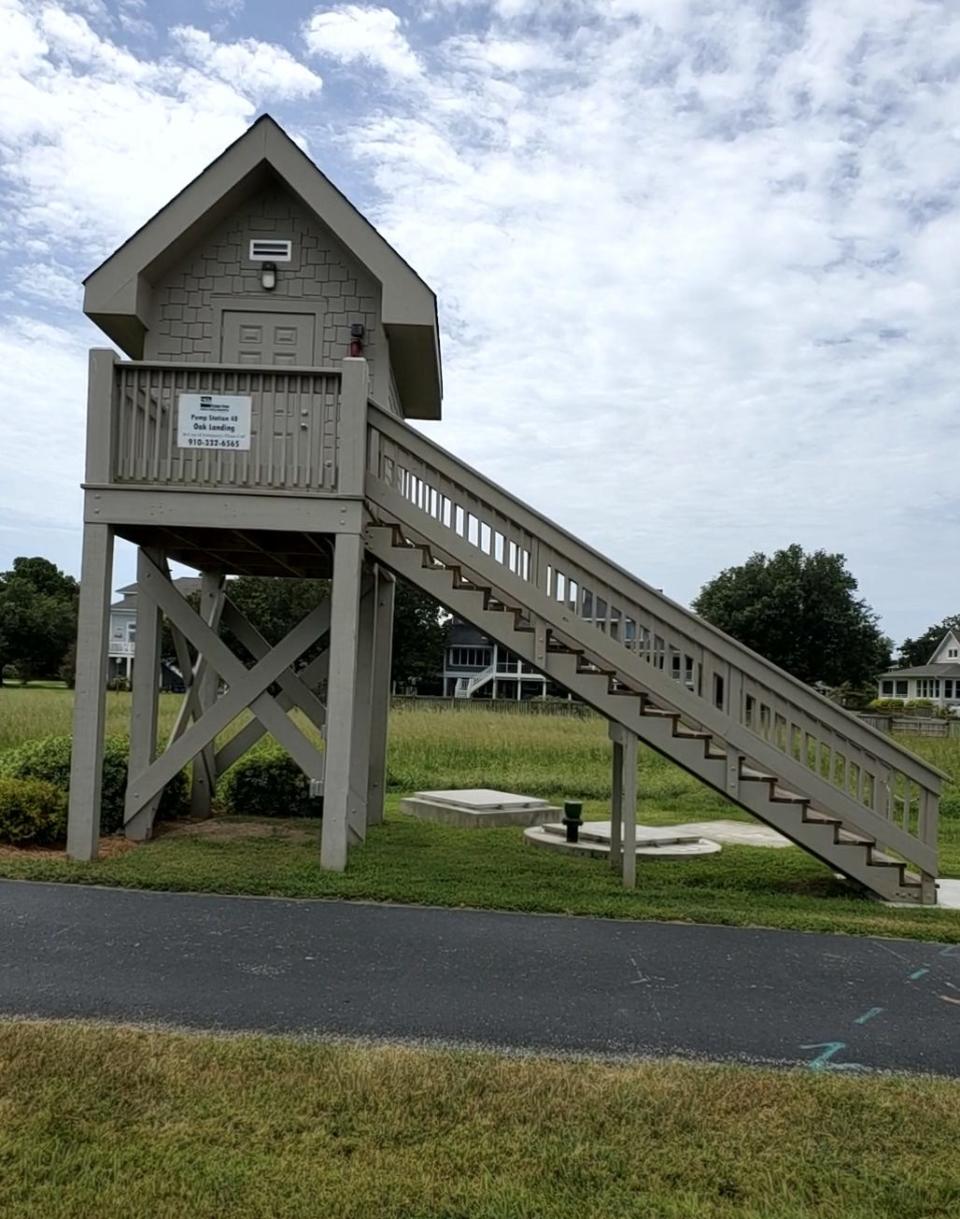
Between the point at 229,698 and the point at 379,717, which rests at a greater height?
the point at 229,698

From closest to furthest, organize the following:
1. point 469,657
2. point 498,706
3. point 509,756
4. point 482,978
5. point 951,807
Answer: point 482,978, point 951,807, point 509,756, point 498,706, point 469,657

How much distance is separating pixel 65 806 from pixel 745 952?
20.9 feet

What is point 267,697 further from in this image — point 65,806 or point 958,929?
point 958,929

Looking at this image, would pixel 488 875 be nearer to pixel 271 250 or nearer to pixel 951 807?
pixel 271 250

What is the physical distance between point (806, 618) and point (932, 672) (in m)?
17.6

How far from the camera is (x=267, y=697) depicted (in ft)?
32.9

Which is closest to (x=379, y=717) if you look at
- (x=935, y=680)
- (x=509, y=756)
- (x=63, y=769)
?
(x=63, y=769)

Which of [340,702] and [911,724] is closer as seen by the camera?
[340,702]

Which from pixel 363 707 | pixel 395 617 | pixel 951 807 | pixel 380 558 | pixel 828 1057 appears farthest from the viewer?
pixel 395 617

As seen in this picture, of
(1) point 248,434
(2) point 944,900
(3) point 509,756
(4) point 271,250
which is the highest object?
(4) point 271,250

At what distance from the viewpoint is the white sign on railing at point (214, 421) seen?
884 cm

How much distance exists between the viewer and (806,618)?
→ 6556 centimetres

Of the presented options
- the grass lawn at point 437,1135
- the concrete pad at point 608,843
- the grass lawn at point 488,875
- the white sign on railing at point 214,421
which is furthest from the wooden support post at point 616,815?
the grass lawn at point 437,1135

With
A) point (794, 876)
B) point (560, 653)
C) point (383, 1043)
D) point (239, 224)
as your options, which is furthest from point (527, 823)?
point (383, 1043)
